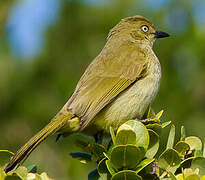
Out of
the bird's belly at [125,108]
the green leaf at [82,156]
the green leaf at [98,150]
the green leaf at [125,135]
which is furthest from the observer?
the bird's belly at [125,108]

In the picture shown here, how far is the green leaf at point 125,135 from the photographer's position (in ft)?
10.3

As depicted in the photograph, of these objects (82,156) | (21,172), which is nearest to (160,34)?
(82,156)

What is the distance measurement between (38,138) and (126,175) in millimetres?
1398

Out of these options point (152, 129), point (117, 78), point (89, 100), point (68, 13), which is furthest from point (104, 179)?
point (68, 13)

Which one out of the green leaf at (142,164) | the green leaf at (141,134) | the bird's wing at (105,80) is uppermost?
the bird's wing at (105,80)

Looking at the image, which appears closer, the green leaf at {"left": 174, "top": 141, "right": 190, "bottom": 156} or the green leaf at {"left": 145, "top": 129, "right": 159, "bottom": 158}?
the green leaf at {"left": 174, "top": 141, "right": 190, "bottom": 156}

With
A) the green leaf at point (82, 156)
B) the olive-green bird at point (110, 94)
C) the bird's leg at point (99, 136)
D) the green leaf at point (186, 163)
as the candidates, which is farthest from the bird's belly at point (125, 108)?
the green leaf at point (186, 163)

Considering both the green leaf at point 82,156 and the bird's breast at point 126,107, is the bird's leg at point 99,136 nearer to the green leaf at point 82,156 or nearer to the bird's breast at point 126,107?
the bird's breast at point 126,107

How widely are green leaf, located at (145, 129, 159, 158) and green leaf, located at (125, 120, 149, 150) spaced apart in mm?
202

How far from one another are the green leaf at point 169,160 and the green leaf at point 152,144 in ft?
0.59

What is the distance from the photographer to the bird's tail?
331 centimetres

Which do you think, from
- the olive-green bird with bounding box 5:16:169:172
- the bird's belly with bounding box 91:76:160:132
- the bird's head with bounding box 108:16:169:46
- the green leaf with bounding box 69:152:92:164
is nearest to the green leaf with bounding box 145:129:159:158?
the green leaf with bounding box 69:152:92:164

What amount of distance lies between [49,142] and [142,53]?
6.04 ft

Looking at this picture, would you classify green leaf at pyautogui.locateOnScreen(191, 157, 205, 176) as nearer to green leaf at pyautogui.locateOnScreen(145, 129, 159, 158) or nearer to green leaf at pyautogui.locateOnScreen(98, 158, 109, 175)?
green leaf at pyautogui.locateOnScreen(145, 129, 159, 158)
